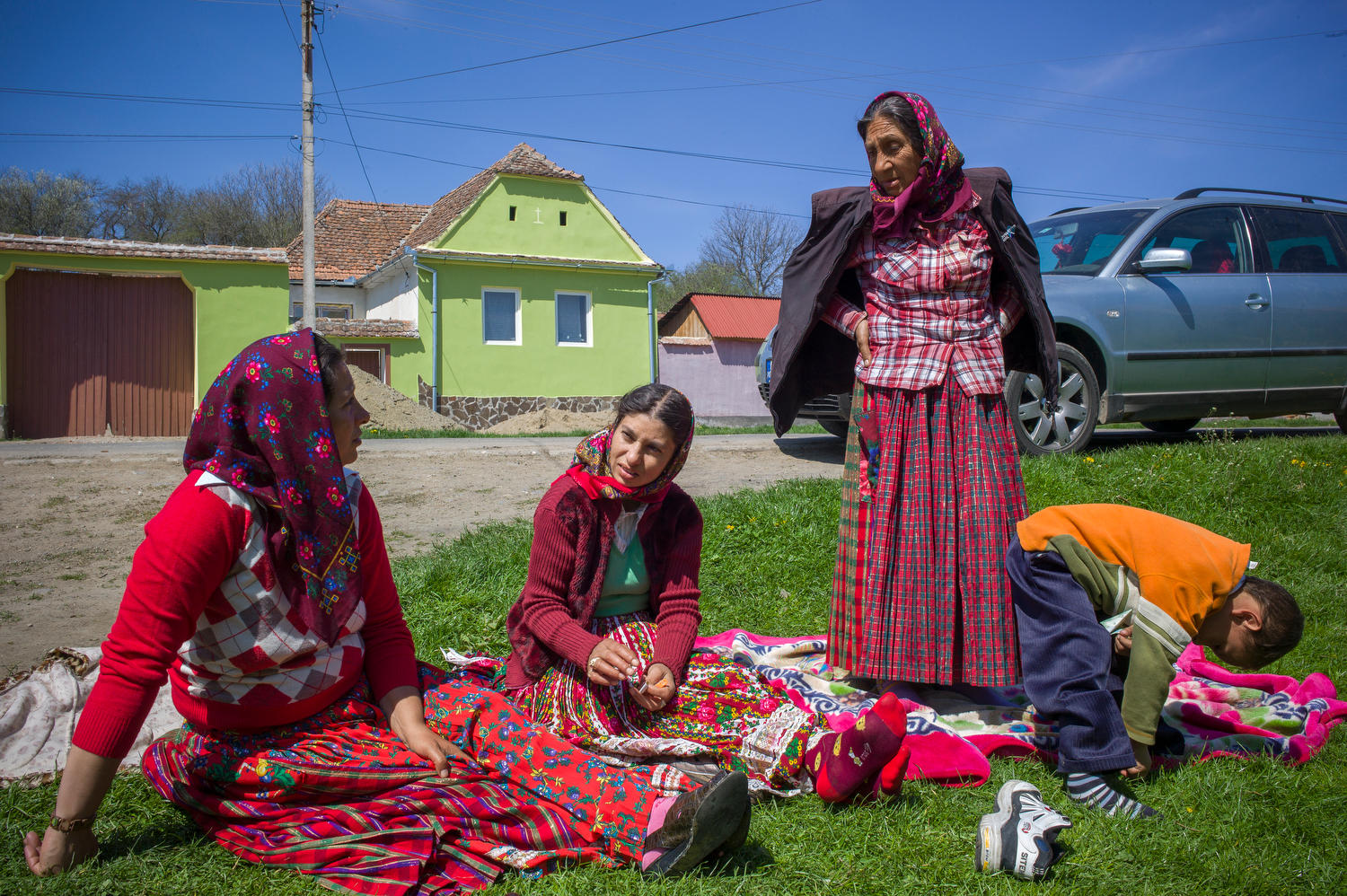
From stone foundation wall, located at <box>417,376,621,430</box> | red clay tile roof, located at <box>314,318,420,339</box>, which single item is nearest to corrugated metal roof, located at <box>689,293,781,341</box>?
stone foundation wall, located at <box>417,376,621,430</box>

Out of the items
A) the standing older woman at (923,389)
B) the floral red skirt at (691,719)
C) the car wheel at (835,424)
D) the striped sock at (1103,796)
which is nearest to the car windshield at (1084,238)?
the car wheel at (835,424)

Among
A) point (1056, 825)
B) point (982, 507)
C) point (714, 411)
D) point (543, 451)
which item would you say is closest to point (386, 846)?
point (1056, 825)

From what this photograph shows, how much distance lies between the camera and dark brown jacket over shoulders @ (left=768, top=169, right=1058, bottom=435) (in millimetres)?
3201

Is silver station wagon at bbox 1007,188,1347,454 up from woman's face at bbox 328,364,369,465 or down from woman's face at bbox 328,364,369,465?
up

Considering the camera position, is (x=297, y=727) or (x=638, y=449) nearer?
(x=297, y=727)

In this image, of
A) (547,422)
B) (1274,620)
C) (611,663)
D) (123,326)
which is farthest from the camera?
(547,422)

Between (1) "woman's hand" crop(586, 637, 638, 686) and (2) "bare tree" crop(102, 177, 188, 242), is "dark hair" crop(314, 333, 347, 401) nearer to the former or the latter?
(1) "woman's hand" crop(586, 637, 638, 686)

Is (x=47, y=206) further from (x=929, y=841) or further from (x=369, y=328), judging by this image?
(x=929, y=841)

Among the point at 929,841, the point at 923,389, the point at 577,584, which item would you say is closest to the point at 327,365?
the point at 577,584

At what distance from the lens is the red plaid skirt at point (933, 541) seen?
120 inches

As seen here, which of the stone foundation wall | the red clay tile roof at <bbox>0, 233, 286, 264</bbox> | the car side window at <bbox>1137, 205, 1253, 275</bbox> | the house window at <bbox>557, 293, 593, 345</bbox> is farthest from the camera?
the house window at <bbox>557, 293, 593, 345</bbox>

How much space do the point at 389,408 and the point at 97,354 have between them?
15.2 feet

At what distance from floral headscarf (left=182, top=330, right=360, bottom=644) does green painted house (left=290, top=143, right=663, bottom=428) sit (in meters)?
17.8

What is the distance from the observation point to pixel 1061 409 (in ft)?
21.7
